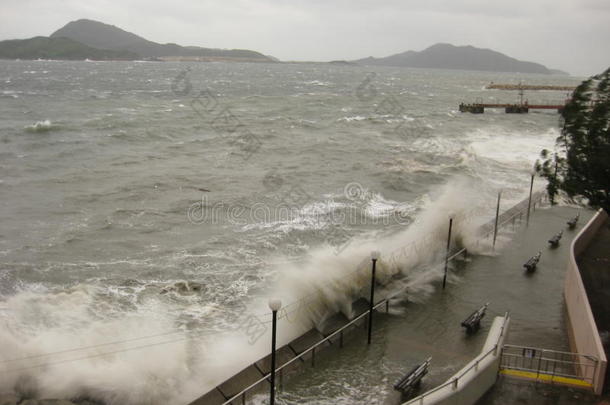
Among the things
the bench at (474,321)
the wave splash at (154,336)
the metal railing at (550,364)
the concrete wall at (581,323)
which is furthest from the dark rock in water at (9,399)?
the concrete wall at (581,323)

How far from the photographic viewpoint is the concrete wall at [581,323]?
11.8 meters

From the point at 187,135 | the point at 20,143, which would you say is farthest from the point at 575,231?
the point at 20,143

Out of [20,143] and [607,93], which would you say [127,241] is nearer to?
[607,93]

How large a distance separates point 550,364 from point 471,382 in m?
3.41

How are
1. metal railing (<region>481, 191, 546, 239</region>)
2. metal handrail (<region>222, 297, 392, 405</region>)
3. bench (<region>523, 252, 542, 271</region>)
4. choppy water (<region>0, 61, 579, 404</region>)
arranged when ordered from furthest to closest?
metal railing (<region>481, 191, 546, 239</region>)
bench (<region>523, 252, 542, 271</region>)
choppy water (<region>0, 61, 579, 404</region>)
metal handrail (<region>222, 297, 392, 405</region>)

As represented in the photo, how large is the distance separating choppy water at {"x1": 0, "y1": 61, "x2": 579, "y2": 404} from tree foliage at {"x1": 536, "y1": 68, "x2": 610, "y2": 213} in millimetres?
6070

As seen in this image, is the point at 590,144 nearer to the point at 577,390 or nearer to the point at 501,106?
the point at 577,390

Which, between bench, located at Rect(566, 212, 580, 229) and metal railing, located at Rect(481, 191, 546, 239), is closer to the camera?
metal railing, located at Rect(481, 191, 546, 239)

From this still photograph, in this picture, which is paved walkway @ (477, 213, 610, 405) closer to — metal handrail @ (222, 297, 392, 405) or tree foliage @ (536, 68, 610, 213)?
tree foliage @ (536, 68, 610, 213)

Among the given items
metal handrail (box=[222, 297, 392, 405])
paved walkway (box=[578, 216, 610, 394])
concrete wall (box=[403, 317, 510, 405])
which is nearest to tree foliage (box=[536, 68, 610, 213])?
paved walkway (box=[578, 216, 610, 394])

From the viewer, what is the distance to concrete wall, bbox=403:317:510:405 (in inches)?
445

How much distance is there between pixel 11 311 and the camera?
719 inches

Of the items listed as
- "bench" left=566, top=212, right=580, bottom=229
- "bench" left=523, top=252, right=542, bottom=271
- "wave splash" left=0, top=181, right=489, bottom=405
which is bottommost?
"wave splash" left=0, top=181, right=489, bottom=405

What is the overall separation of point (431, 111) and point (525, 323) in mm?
73656
